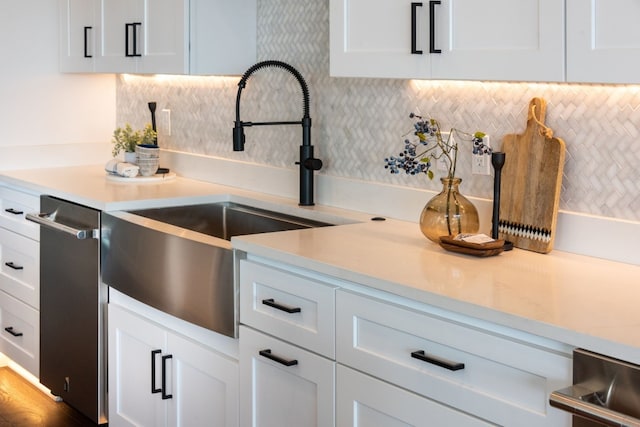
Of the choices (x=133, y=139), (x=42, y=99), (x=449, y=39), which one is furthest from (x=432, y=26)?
(x=42, y=99)

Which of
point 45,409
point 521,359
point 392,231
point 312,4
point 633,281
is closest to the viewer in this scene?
point 521,359

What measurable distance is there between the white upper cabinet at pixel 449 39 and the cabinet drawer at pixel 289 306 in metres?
0.62

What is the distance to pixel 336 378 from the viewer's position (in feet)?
7.51

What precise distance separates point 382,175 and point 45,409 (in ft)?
5.77

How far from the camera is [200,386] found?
2.87 m

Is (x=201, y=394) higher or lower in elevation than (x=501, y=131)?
lower

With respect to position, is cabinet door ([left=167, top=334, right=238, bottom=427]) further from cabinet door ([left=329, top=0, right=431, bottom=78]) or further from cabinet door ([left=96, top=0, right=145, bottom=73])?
cabinet door ([left=96, top=0, right=145, bottom=73])

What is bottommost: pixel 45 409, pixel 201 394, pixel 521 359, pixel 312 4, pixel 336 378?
A: pixel 45 409

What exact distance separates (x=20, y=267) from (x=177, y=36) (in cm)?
123

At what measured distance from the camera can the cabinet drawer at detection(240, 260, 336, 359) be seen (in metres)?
2.31

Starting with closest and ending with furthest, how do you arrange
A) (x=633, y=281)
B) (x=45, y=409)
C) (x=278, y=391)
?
(x=633, y=281), (x=278, y=391), (x=45, y=409)

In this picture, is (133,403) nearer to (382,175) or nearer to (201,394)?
(201,394)

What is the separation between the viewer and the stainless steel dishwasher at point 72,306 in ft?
11.1

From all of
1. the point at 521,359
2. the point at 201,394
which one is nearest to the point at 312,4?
the point at 201,394
